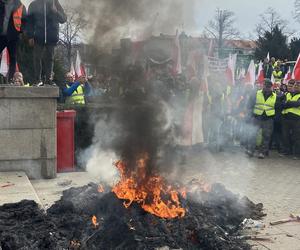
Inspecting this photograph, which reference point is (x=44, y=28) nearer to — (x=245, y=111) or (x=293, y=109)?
(x=245, y=111)

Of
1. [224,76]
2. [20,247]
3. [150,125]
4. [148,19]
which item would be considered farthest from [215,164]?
[20,247]

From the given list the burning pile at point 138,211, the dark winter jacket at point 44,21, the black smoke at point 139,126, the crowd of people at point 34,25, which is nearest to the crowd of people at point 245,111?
the crowd of people at point 34,25

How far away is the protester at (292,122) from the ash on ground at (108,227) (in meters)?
7.40

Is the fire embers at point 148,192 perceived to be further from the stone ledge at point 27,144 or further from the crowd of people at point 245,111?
the crowd of people at point 245,111

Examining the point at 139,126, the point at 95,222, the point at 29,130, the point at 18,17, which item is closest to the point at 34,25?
the point at 18,17

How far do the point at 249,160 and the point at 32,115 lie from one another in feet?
20.4

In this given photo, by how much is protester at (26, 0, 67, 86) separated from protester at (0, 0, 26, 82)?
16 cm

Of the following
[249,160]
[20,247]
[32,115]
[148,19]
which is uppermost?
[148,19]

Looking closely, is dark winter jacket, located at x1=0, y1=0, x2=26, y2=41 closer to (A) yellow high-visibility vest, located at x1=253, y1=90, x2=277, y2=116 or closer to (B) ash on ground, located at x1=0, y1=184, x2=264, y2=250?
(B) ash on ground, located at x1=0, y1=184, x2=264, y2=250

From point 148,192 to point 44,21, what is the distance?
4.20 m

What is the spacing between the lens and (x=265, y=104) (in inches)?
478

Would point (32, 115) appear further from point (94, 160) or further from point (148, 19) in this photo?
point (148, 19)

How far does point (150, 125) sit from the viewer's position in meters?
5.61

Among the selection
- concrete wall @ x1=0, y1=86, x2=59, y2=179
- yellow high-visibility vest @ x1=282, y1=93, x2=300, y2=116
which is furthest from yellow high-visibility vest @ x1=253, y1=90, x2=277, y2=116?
concrete wall @ x1=0, y1=86, x2=59, y2=179
